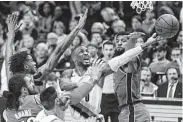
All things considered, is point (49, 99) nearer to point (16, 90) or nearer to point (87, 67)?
point (16, 90)

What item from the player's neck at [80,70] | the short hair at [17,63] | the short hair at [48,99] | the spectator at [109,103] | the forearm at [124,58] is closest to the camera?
the short hair at [48,99]

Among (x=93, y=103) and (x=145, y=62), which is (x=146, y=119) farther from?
(x=145, y=62)

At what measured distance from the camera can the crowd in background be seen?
12820mm

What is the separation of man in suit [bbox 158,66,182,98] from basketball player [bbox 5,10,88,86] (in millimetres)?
4165

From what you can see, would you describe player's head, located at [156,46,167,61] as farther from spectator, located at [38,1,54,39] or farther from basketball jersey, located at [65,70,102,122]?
basketball jersey, located at [65,70,102,122]

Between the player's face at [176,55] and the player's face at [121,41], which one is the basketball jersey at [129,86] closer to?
the player's face at [121,41]

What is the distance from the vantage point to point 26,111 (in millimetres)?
6602

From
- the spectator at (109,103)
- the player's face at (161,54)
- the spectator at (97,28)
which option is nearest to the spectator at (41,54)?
the spectator at (97,28)

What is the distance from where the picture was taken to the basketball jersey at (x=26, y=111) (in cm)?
657

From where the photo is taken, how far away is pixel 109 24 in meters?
15.0

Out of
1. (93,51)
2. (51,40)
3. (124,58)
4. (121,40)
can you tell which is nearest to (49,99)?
(124,58)

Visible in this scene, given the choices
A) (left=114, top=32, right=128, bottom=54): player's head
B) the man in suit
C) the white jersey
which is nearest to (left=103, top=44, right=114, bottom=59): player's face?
the man in suit

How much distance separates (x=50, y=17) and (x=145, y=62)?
4.11m

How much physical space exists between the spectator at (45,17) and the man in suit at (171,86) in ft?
15.8
